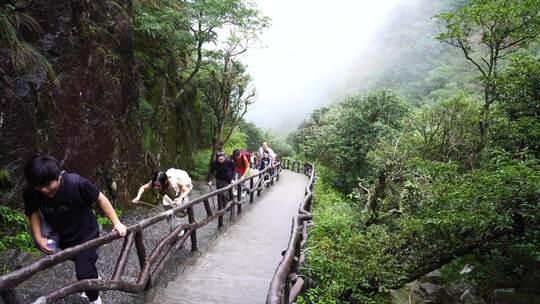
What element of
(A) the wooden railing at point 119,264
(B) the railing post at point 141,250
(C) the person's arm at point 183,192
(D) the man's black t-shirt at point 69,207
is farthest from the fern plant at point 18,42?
(B) the railing post at point 141,250

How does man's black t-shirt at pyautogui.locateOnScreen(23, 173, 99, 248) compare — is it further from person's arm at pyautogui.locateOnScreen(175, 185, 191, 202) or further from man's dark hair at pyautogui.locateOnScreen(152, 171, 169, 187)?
person's arm at pyautogui.locateOnScreen(175, 185, 191, 202)

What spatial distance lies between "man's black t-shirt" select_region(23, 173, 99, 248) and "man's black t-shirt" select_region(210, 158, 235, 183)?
5.51 meters

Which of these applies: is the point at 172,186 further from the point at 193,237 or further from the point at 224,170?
the point at 224,170

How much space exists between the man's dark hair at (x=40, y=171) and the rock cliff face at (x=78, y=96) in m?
3.71

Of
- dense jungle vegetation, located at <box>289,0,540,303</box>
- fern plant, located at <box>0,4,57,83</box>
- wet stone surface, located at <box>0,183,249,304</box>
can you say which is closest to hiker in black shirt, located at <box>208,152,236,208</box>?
wet stone surface, located at <box>0,183,249,304</box>

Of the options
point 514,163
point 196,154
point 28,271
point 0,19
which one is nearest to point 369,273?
point 514,163

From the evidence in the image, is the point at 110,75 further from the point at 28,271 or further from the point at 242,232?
the point at 28,271

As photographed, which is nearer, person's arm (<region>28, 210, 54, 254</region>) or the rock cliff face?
person's arm (<region>28, 210, 54, 254</region>)

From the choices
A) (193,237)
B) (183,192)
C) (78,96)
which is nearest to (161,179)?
(183,192)

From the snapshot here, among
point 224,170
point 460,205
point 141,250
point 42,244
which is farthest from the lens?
point 224,170

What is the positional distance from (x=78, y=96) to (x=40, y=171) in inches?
202

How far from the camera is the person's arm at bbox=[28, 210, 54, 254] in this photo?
2.96m

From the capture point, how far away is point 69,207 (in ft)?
9.83

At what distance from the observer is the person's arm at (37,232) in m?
2.96
